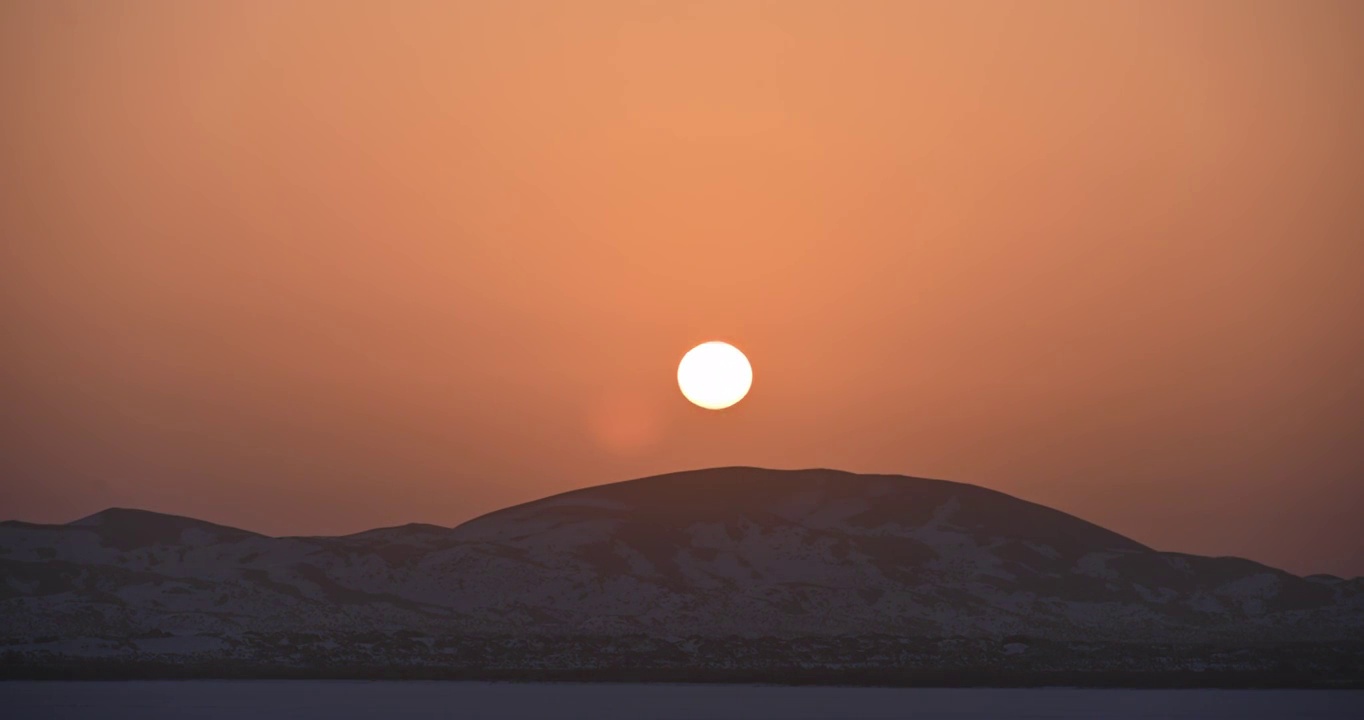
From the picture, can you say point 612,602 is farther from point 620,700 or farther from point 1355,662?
point 620,700

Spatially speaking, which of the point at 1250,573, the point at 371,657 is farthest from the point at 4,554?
the point at 1250,573

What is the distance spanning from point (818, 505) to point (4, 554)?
72.7 m

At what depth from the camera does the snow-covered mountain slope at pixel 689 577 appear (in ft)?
409

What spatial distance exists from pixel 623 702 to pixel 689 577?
8375 cm

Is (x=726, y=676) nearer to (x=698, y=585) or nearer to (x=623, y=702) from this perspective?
(x=623, y=702)

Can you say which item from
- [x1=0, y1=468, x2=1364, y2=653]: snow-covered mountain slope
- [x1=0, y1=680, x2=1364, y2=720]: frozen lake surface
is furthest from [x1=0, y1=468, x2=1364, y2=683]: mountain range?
[x1=0, y1=680, x2=1364, y2=720]: frozen lake surface

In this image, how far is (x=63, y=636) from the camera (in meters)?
110

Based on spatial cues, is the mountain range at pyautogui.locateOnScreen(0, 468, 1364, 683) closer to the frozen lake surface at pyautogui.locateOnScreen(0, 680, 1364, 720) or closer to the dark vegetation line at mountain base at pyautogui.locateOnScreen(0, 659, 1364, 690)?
the dark vegetation line at mountain base at pyautogui.locateOnScreen(0, 659, 1364, 690)

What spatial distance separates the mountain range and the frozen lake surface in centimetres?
3038

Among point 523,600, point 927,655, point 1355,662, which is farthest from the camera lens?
point 523,600

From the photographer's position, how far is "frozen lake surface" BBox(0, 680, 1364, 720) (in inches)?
1810

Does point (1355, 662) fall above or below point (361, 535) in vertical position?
below

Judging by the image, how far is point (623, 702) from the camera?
52719mm

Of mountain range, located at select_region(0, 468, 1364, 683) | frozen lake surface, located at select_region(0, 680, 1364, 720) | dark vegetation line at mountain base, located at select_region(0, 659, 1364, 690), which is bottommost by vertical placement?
frozen lake surface, located at select_region(0, 680, 1364, 720)
